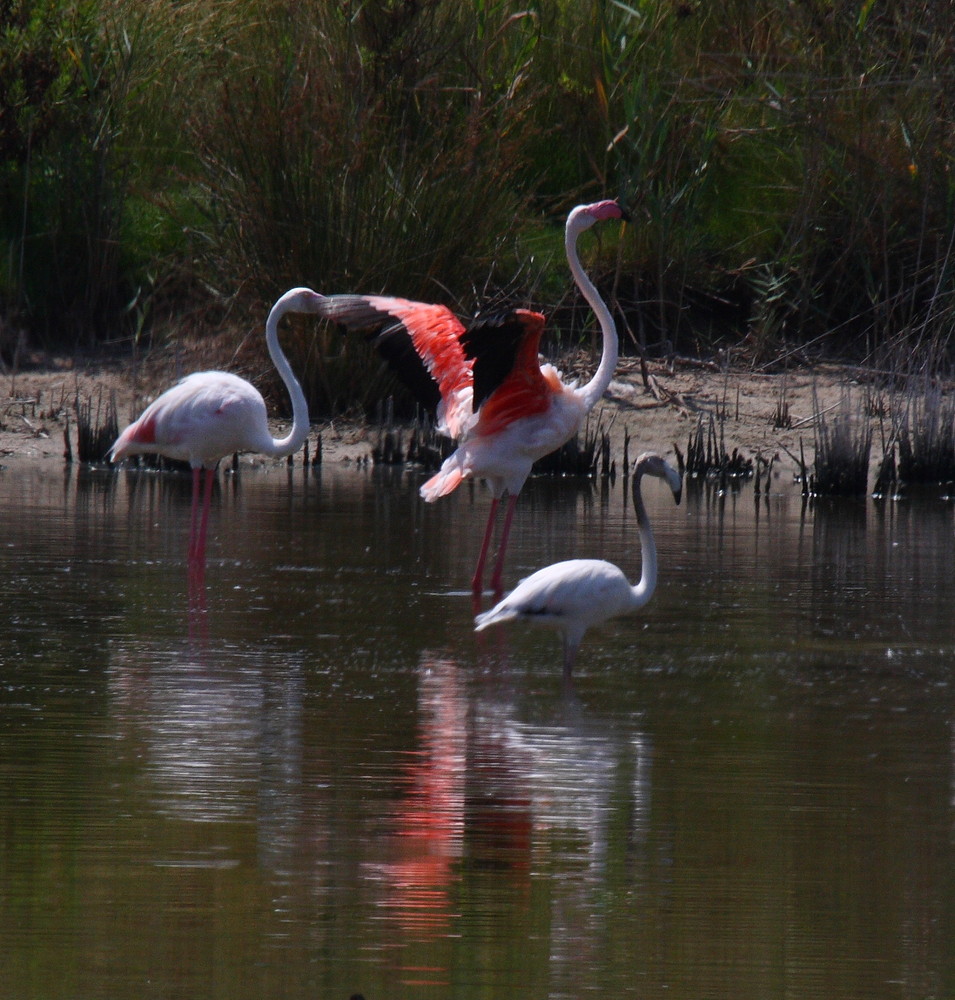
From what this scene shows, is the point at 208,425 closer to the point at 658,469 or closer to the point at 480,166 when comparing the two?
the point at 658,469

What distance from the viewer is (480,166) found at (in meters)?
14.6

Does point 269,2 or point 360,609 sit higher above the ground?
point 269,2

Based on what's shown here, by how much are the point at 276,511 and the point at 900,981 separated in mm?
8078

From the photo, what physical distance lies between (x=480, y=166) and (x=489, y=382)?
5759mm

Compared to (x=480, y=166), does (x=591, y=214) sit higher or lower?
lower

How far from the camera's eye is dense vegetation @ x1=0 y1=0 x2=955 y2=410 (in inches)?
567

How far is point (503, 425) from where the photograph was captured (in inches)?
371

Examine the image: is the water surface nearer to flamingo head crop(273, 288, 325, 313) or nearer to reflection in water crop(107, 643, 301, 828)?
reflection in water crop(107, 643, 301, 828)

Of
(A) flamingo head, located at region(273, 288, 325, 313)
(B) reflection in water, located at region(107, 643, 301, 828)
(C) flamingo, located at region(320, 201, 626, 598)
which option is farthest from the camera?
(A) flamingo head, located at region(273, 288, 325, 313)

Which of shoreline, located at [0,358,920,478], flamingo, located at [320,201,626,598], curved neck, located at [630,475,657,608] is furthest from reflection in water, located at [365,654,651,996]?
shoreline, located at [0,358,920,478]

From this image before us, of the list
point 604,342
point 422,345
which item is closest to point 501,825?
point 604,342

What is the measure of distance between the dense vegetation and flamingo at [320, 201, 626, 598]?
13.2ft

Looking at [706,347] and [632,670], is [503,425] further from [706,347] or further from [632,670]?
[706,347]

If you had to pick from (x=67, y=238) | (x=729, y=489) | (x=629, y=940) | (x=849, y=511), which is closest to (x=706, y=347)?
(x=729, y=489)
